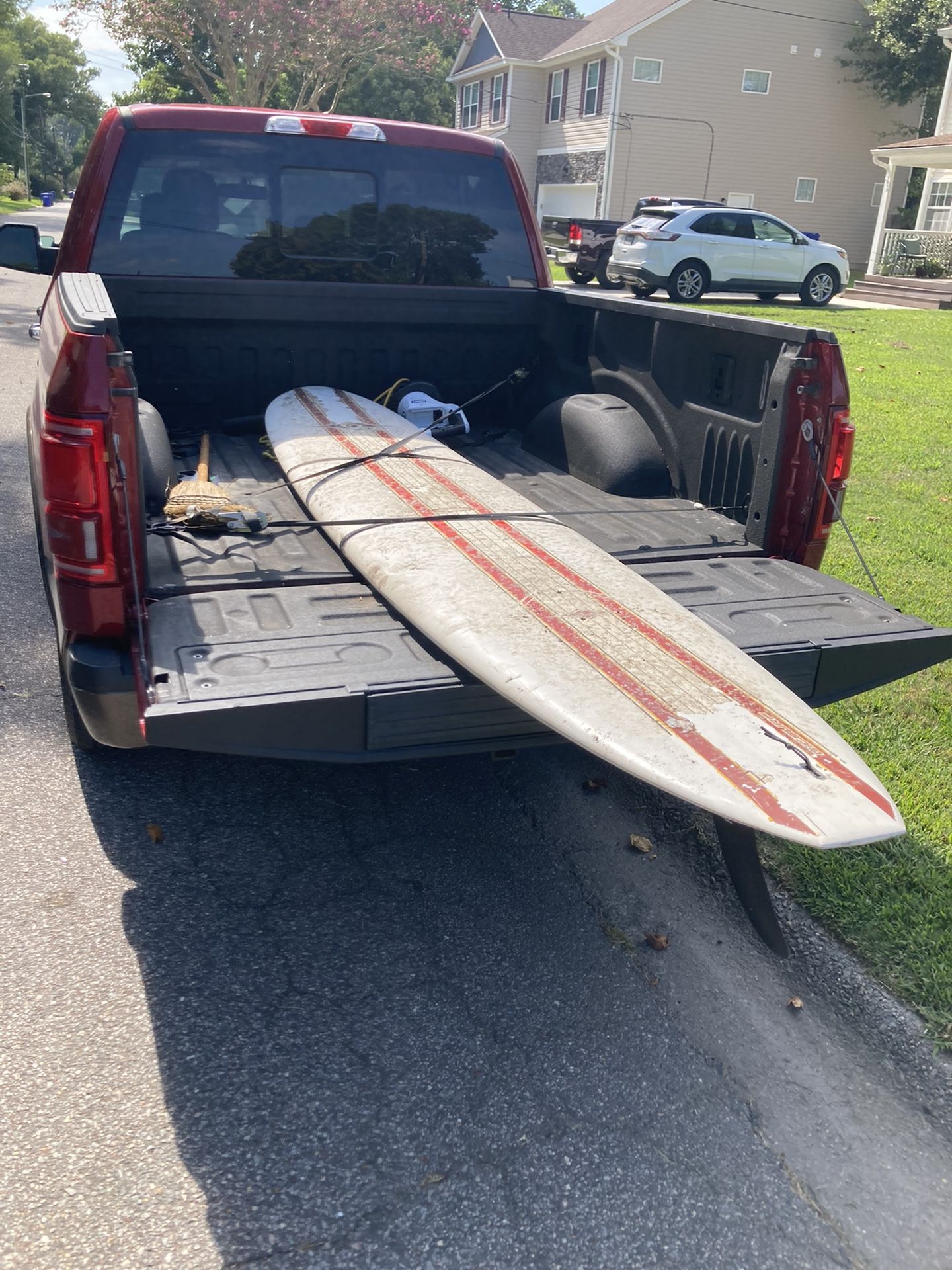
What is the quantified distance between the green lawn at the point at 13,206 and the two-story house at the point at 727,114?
26910 millimetres

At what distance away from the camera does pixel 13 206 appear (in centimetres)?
5925

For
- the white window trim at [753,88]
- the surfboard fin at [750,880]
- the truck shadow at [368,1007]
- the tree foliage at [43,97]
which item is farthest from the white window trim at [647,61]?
the tree foliage at [43,97]

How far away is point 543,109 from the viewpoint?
129ft

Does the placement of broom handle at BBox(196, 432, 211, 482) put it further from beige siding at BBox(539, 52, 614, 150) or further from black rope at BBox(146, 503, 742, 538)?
beige siding at BBox(539, 52, 614, 150)

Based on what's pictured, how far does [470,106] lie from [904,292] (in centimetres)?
2637

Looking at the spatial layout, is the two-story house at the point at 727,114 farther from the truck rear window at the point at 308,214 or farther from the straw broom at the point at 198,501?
the straw broom at the point at 198,501

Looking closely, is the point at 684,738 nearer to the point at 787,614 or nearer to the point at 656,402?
the point at 787,614

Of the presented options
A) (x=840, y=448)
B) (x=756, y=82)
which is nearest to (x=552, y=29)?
(x=756, y=82)

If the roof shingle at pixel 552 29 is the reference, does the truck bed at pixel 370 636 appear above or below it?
below

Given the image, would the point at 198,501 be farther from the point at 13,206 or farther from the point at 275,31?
Answer: the point at 13,206

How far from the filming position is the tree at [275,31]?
32.3 m

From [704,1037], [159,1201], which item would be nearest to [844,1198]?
[704,1037]

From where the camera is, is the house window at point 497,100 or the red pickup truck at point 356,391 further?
the house window at point 497,100

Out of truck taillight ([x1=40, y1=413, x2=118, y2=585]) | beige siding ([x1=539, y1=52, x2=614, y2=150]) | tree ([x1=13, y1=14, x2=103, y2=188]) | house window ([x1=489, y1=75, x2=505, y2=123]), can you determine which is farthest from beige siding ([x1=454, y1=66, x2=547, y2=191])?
tree ([x1=13, y1=14, x2=103, y2=188])
